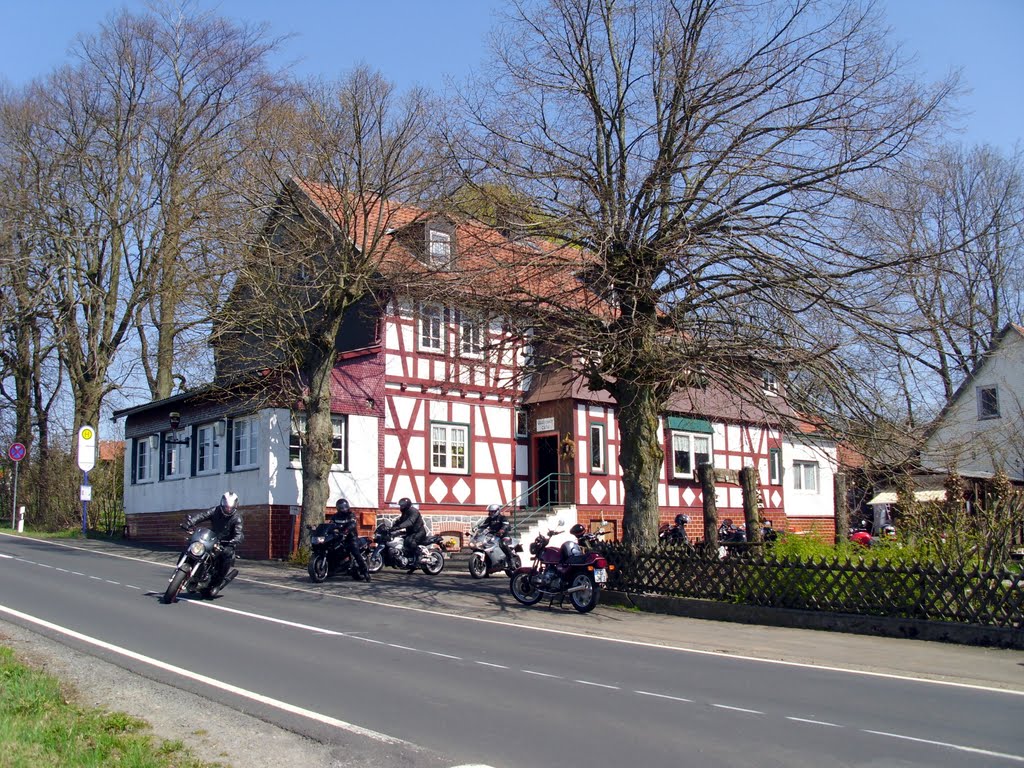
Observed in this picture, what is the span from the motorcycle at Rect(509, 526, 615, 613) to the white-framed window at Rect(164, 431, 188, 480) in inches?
626

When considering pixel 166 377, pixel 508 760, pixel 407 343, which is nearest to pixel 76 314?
pixel 166 377

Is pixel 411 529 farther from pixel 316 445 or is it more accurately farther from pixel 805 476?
pixel 805 476

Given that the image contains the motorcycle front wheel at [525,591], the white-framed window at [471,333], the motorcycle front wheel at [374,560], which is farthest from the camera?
the motorcycle front wheel at [374,560]

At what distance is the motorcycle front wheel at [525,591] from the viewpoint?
55.3 feet

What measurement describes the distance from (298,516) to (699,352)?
47.5ft

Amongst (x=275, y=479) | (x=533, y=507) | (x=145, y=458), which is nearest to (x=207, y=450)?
(x=275, y=479)

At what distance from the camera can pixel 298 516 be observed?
84.8ft

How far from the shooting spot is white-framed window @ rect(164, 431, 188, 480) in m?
29.6

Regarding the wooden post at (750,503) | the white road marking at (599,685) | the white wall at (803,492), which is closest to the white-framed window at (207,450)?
the wooden post at (750,503)

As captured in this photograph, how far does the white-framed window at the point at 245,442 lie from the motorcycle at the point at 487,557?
8002 millimetres

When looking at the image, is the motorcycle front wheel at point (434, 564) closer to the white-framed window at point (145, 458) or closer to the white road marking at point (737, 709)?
the white road marking at point (737, 709)

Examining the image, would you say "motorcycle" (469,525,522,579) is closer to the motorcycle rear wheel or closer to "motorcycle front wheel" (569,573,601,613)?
"motorcycle front wheel" (569,573,601,613)

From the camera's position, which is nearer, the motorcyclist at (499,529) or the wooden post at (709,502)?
the wooden post at (709,502)

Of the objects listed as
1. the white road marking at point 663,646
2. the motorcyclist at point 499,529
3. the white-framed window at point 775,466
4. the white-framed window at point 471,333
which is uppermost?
the white-framed window at point 471,333
